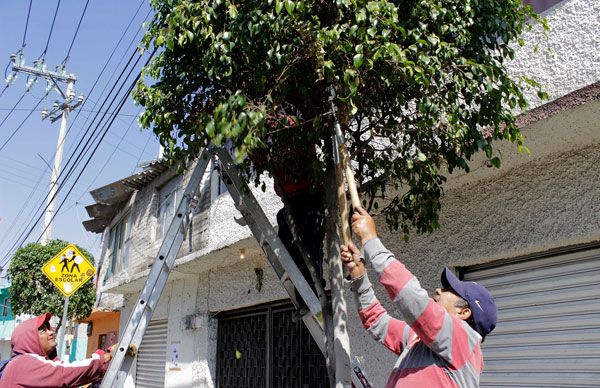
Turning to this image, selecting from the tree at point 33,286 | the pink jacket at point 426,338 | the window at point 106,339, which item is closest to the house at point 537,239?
the pink jacket at point 426,338

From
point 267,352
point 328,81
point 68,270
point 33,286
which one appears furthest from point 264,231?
point 33,286

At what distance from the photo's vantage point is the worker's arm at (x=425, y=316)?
7.37 feet

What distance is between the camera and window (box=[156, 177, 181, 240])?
1182 cm

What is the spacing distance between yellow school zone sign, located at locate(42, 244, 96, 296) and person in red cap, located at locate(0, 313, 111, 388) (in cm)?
425

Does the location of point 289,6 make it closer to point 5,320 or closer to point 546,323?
point 546,323

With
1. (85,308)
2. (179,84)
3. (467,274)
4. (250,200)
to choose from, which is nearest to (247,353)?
(467,274)

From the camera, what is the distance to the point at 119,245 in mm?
15414

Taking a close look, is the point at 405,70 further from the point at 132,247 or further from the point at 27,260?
the point at 27,260

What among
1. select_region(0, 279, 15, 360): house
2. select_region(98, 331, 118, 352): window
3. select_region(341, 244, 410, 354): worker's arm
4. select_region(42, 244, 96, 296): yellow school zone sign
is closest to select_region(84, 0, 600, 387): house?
select_region(341, 244, 410, 354): worker's arm

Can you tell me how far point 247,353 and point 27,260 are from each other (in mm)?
8832

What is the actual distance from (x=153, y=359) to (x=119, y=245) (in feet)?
15.8

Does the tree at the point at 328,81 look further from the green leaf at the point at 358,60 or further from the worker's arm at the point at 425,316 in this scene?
the worker's arm at the point at 425,316

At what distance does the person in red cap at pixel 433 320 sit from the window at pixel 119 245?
12.4 meters

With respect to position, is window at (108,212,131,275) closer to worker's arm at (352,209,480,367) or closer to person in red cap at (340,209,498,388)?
person in red cap at (340,209,498,388)
